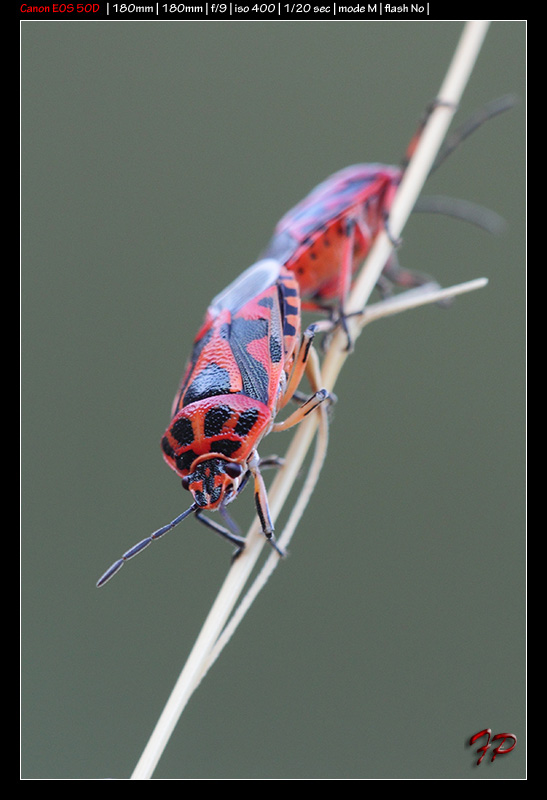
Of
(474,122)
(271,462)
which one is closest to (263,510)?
(271,462)

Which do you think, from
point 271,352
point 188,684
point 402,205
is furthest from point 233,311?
point 188,684

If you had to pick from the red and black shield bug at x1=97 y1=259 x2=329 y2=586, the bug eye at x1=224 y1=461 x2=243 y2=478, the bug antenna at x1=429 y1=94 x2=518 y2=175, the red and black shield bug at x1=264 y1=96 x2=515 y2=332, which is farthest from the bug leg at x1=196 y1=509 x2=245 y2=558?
the bug antenna at x1=429 y1=94 x2=518 y2=175

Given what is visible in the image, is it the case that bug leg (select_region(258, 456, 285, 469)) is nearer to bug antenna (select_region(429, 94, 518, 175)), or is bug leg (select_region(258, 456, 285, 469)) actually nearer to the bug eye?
the bug eye

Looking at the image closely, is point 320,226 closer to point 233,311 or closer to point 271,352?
point 233,311

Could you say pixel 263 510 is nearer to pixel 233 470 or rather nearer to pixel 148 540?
pixel 233 470

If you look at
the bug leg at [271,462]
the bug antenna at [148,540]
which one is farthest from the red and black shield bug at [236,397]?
the bug leg at [271,462]

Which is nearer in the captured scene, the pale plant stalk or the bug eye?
the pale plant stalk

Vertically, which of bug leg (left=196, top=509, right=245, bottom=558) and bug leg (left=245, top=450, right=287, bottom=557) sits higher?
bug leg (left=245, top=450, right=287, bottom=557)
